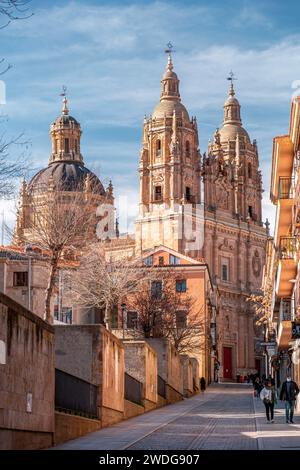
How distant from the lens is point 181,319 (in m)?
74.2

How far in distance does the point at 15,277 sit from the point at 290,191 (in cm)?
2371

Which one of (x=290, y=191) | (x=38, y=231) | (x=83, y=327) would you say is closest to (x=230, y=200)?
(x=290, y=191)

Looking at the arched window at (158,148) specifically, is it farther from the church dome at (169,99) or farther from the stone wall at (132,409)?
the stone wall at (132,409)

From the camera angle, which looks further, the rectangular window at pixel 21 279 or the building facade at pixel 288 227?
the rectangular window at pixel 21 279

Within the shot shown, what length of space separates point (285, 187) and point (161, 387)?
10.8m

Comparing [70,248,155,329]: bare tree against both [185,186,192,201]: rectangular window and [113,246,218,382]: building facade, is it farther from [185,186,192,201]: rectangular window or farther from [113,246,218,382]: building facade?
[185,186,192,201]: rectangular window

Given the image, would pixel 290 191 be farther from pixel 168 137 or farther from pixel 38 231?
pixel 168 137

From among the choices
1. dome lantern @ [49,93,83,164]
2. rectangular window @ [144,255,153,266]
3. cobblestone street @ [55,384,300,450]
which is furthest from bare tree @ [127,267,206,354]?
dome lantern @ [49,93,83,164]

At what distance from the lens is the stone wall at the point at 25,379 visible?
16281mm

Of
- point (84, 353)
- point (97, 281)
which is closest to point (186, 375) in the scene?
point (97, 281)

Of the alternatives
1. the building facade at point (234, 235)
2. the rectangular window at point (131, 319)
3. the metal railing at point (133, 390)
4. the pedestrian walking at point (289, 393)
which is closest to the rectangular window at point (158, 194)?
the building facade at point (234, 235)

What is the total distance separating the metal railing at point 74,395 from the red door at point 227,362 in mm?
87610

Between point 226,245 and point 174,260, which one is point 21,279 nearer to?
point 174,260
